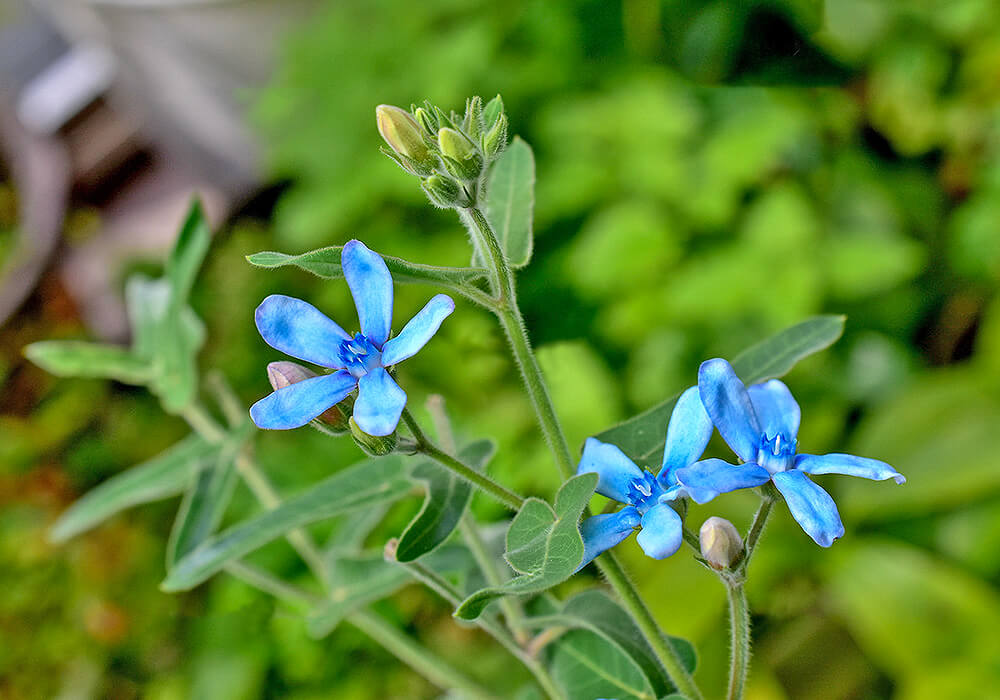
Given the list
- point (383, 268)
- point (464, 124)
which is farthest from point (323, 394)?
point (464, 124)

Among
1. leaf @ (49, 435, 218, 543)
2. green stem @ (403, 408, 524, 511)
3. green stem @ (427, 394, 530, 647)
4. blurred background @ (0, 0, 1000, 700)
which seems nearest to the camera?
green stem @ (403, 408, 524, 511)

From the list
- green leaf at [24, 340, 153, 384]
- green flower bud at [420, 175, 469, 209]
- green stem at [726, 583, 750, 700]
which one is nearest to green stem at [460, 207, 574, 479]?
green flower bud at [420, 175, 469, 209]

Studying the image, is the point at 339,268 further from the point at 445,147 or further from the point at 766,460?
the point at 766,460

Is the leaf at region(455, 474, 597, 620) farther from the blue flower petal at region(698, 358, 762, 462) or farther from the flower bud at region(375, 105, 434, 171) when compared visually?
the flower bud at region(375, 105, 434, 171)

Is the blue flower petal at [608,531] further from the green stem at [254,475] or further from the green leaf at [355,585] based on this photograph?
the green stem at [254,475]

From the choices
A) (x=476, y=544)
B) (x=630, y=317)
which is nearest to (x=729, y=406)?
(x=476, y=544)
